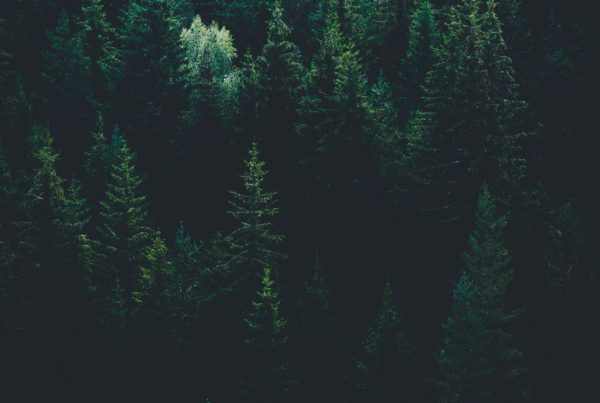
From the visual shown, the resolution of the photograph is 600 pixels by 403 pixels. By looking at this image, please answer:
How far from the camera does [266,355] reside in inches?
1143

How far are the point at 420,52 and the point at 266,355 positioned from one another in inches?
921

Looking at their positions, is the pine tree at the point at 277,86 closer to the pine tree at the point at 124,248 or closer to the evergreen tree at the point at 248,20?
the pine tree at the point at 124,248

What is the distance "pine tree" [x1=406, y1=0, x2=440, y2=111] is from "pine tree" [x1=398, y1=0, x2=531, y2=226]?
35.7 feet

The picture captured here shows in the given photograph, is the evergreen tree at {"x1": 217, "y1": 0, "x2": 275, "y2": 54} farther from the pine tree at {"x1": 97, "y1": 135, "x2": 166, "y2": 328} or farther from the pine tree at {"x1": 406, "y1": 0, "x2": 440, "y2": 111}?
the pine tree at {"x1": 97, "y1": 135, "x2": 166, "y2": 328}

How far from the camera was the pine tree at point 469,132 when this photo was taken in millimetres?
30609

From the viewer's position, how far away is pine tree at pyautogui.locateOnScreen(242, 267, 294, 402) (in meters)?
29.0

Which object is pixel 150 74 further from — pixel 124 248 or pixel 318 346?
pixel 318 346

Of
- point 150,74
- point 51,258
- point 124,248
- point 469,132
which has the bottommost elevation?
point 51,258

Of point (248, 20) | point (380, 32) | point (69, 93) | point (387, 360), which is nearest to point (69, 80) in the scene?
point (69, 93)

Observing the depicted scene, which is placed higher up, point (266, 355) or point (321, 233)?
point (321, 233)

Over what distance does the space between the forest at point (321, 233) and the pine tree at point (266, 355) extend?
81 millimetres

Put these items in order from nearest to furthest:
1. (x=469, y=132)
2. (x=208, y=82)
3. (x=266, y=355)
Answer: (x=266, y=355)
(x=469, y=132)
(x=208, y=82)

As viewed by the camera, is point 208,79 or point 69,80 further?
point 69,80

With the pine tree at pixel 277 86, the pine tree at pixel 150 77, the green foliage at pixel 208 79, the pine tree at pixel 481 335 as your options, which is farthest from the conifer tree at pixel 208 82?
the pine tree at pixel 481 335
